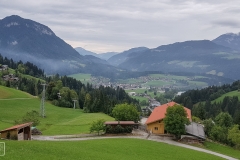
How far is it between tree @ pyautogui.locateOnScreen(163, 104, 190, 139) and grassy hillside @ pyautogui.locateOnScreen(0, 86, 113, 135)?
2022cm

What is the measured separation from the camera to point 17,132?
161ft

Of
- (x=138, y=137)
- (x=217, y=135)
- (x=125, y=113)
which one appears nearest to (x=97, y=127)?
(x=138, y=137)

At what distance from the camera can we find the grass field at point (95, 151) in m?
33.4

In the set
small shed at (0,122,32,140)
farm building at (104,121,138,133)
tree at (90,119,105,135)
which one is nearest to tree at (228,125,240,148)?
farm building at (104,121,138,133)

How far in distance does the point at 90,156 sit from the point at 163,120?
3566 cm

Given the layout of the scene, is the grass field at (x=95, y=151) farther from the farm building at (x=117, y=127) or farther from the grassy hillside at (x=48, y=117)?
the grassy hillside at (x=48, y=117)

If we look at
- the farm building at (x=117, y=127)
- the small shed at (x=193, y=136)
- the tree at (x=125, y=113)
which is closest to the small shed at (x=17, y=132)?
the farm building at (x=117, y=127)

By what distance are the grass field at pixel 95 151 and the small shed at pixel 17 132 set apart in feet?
25.5

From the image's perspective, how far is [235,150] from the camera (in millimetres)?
68062

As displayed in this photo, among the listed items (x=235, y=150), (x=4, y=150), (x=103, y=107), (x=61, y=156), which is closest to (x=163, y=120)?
(x=235, y=150)

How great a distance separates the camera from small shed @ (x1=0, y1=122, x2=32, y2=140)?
4906 centimetres

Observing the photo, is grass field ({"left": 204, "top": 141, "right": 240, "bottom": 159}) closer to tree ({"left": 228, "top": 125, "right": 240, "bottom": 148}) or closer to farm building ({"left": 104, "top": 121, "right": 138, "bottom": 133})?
tree ({"left": 228, "top": 125, "right": 240, "bottom": 148})

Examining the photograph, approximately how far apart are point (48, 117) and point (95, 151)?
56197 mm

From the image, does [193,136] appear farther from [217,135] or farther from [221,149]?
[217,135]
